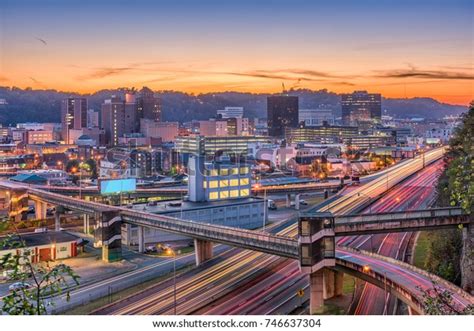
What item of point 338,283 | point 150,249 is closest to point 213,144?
point 150,249

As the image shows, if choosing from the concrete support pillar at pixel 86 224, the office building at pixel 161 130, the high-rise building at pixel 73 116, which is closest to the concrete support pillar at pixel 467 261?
the concrete support pillar at pixel 86 224

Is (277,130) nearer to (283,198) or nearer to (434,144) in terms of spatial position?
(434,144)

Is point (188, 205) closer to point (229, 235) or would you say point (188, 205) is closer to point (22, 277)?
point (229, 235)

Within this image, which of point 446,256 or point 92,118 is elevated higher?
point 92,118

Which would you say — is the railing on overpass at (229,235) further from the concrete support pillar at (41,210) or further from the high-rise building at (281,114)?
the high-rise building at (281,114)
